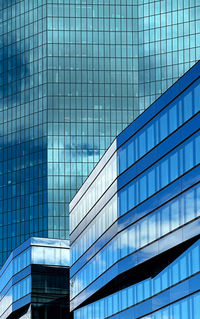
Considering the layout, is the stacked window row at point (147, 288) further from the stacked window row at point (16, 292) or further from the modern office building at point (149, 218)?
the stacked window row at point (16, 292)

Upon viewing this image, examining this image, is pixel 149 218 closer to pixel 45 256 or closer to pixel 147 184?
pixel 147 184

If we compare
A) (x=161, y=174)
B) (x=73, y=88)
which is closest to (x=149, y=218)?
(x=161, y=174)

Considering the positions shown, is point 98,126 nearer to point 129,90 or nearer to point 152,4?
point 129,90

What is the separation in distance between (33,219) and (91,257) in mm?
88500

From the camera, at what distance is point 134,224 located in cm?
8281

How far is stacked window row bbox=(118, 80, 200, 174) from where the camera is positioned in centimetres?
7256

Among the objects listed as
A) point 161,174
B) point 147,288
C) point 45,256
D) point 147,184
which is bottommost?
point 147,288

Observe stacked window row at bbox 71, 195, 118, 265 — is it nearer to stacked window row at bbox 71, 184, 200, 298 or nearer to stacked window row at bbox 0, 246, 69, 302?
stacked window row at bbox 71, 184, 200, 298

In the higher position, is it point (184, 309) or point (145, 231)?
point (145, 231)

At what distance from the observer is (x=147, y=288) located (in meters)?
80.6

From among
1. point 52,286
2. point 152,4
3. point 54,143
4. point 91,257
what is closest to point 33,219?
point 54,143

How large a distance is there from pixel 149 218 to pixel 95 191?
670 inches

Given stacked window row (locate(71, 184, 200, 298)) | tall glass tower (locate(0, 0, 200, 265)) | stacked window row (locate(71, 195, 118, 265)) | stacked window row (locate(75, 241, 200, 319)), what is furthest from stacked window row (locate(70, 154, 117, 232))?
tall glass tower (locate(0, 0, 200, 265))

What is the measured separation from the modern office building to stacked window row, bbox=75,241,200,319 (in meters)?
0.07
